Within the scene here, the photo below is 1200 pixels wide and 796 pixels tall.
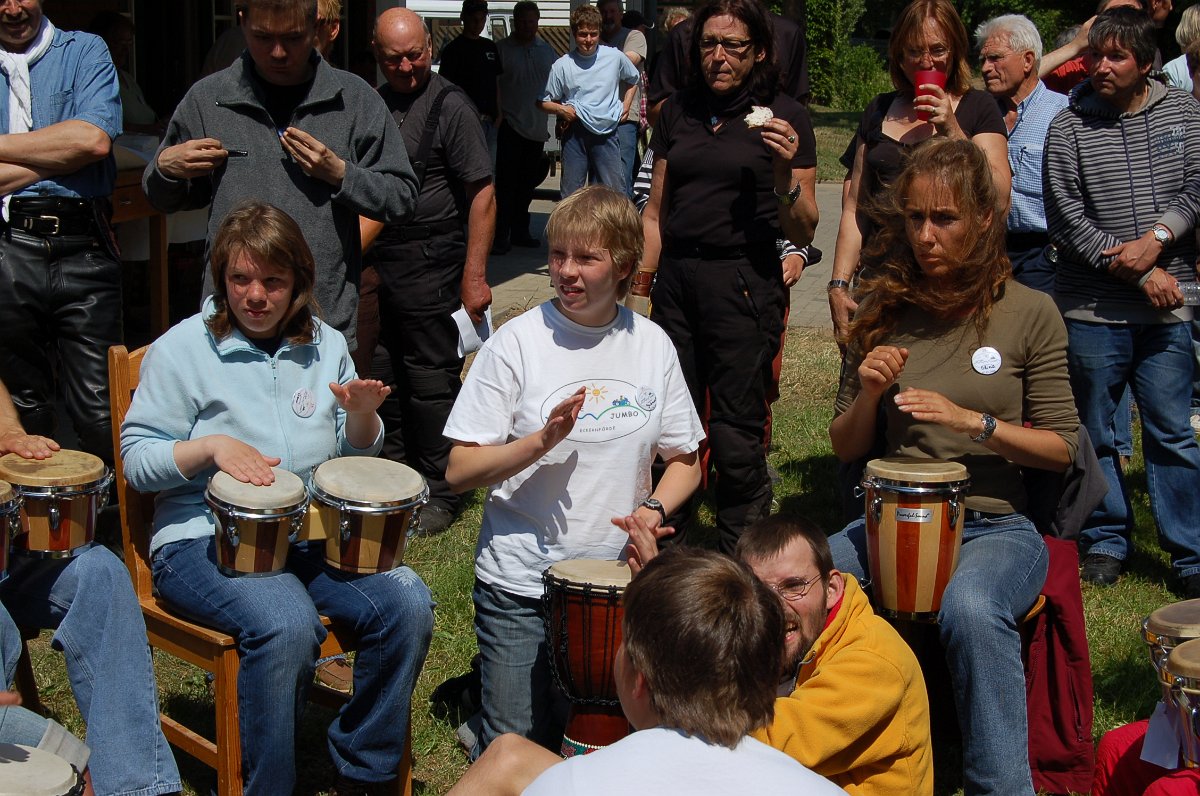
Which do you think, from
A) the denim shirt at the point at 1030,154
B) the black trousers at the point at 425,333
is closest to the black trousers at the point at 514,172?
the black trousers at the point at 425,333

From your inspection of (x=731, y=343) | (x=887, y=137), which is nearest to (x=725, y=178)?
(x=731, y=343)

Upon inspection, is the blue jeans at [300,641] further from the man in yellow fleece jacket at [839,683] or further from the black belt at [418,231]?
the black belt at [418,231]

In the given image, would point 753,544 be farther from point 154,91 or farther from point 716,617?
point 154,91

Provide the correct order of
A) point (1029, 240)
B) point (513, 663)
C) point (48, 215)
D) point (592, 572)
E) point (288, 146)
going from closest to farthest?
point (592, 572) → point (513, 663) → point (288, 146) → point (48, 215) → point (1029, 240)

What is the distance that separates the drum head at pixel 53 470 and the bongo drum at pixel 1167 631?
8.47 feet

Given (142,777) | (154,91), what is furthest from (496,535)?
(154,91)

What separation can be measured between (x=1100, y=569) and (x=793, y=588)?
9.15 feet

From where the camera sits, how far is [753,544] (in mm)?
3168

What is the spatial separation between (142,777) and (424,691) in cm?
129

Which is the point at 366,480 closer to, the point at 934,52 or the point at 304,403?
the point at 304,403

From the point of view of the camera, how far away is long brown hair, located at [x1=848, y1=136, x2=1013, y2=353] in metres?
3.74

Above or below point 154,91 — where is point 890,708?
below

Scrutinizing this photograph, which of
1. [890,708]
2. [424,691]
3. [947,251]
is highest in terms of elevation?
[947,251]

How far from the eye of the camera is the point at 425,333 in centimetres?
564
